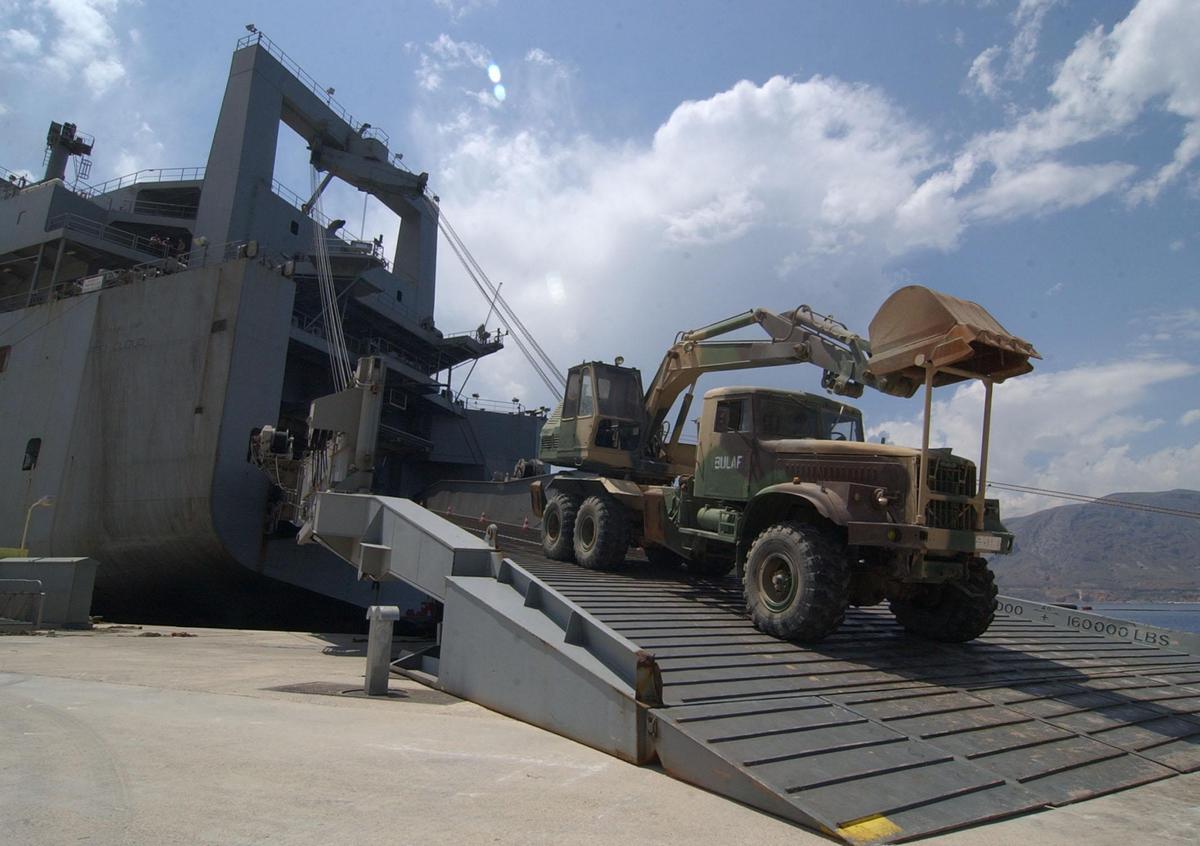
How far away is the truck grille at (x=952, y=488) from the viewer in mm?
6797

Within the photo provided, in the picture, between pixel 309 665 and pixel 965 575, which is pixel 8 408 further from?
pixel 965 575

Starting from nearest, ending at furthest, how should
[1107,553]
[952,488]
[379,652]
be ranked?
[952,488], [379,652], [1107,553]

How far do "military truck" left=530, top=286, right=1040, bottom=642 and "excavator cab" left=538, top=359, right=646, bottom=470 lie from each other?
66 cm

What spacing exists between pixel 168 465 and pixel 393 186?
43.3ft

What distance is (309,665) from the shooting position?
955 cm

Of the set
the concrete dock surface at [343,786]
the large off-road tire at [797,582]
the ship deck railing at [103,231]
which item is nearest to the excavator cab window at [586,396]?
the large off-road tire at [797,582]

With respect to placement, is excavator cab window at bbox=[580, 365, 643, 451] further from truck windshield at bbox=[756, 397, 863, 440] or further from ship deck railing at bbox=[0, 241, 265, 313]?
ship deck railing at bbox=[0, 241, 265, 313]

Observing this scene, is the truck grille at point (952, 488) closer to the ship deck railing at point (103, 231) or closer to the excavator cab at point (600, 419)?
the excavator cab at point (600, 419)

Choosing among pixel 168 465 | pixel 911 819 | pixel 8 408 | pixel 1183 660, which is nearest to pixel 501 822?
pixel 911 819

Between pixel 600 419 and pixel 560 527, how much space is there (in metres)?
1.79

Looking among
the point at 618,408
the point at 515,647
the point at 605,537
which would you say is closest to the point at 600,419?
the point at 618,408

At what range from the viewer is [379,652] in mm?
7117

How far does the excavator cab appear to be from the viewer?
11445mm

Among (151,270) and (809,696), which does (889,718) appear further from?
(151,270)
